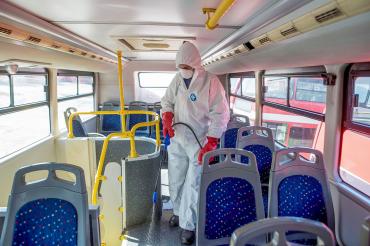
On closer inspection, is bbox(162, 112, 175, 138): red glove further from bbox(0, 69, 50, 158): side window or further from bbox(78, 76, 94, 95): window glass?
bbox(78, 76, 94, 95): window glass

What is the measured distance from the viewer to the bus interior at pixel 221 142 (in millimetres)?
1629

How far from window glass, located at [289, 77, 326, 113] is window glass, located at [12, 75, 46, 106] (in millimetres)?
3295

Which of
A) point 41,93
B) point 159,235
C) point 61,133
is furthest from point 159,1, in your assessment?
point 61,133

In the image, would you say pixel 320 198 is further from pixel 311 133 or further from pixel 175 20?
pixel 311 133

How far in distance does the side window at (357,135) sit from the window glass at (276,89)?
1328 mm

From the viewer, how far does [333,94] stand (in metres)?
2.74

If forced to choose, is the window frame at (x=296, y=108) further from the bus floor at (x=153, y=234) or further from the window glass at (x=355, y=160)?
the bus floor at (x=153, y=234)

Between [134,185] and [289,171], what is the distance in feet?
4.97

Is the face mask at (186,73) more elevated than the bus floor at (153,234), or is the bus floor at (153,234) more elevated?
the face mask at (186,73)

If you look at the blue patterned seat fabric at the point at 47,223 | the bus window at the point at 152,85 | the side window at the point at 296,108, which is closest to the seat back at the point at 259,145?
the side window at the point at 296,108

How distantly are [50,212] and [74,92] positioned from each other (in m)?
4.74

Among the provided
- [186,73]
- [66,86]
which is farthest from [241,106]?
[186,73]

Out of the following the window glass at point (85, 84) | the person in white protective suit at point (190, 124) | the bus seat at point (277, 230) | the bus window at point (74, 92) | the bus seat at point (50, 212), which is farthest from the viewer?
the window glass at point (85, 84)

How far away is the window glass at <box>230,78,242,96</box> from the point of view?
21.2 ft
